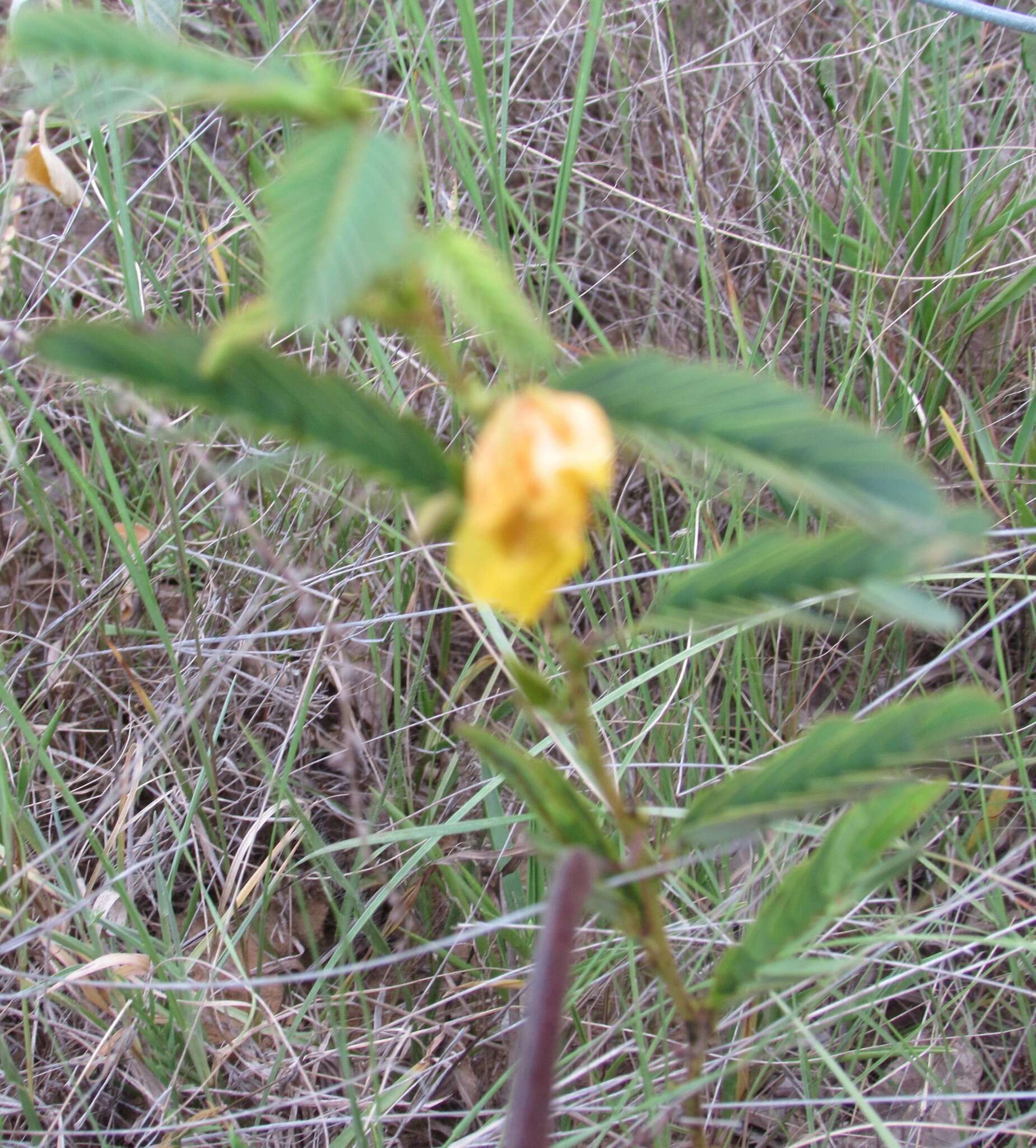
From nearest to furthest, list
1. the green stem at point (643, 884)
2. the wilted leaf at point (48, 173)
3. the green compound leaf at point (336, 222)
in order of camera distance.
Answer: the green compound leaf at point (336, 222), the green stem at point (643, 884), the wilted leaf at point (48, 173)

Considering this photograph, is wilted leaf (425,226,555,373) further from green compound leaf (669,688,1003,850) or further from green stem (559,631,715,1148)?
green compound leaf (669,688,1003,850)

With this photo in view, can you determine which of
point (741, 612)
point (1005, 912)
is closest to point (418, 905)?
point (1005, 912)

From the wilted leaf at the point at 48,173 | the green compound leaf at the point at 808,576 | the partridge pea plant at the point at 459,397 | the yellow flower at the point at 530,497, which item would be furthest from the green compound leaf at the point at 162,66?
the wilted leaf at the point at 48,173

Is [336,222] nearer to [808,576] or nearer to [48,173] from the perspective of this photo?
[808,576]

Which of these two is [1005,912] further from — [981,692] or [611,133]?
[611,133]

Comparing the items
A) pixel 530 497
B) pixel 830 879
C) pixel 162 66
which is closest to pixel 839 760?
pixel 830 879

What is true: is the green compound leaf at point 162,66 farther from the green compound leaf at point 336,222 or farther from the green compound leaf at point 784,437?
the green compound leaf at point 784,437
